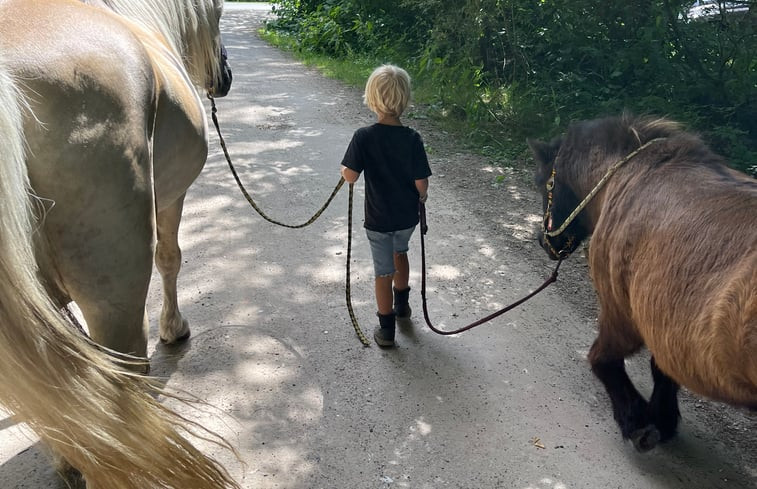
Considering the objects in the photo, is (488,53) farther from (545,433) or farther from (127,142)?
(127,142)

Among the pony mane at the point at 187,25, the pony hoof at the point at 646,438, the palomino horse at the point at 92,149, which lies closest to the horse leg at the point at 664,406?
the pony hoof at the point at 646,438

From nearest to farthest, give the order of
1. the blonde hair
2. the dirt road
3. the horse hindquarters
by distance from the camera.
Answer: the dirt road
the horse hindquarters
the blonde hair

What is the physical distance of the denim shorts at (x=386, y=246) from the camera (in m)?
3.64

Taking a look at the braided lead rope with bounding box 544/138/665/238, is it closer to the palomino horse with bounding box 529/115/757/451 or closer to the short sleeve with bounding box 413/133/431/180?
the palomino horse with bounding box 529/115/757/451

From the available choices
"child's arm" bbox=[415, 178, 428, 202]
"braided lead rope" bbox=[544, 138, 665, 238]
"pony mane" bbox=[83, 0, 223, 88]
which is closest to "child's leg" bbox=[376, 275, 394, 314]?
"child's arm" bbox=[415, 178, 428, 202]

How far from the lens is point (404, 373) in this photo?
3.57 metres

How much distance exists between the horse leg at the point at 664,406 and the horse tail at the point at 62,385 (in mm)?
2204

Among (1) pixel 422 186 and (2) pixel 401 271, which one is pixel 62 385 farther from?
(2) pixel 401 271

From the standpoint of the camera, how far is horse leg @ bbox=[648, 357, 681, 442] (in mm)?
3055

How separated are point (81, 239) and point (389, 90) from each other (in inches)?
72.4

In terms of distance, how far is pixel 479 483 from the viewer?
277 centimetres

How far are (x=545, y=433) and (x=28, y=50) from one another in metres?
2.71

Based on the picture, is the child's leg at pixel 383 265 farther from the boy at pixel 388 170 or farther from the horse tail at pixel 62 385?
the horse tail at pixel 62 385

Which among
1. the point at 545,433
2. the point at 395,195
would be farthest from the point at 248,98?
the point at 545,433
